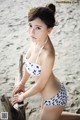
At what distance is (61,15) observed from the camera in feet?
19.3

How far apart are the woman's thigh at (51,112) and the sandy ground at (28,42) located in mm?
765

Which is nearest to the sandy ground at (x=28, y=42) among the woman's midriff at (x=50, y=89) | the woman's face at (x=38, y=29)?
the woman's midriff at (x=50, y=89)

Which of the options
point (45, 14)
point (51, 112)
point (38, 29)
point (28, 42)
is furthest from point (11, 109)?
point (28, 42)

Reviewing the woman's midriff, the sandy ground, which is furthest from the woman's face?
the sandy ground

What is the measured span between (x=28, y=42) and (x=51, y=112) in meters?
2.93

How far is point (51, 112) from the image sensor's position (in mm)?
2039

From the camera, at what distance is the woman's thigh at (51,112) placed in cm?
203

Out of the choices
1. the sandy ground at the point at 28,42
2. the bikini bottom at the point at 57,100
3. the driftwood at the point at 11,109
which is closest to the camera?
the driftwood at the point at 11,109

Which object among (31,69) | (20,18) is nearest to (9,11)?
(20,18)

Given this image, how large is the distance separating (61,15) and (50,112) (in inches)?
164

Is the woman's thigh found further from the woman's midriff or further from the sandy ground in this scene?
the sandy ground

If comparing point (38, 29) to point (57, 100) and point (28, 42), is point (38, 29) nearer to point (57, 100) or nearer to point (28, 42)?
point (57, 100)

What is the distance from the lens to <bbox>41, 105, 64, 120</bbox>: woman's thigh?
2031 millimetres

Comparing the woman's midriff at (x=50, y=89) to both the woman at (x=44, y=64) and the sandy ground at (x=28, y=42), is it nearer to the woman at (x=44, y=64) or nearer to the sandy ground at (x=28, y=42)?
the woman at (x=44, y=64)
